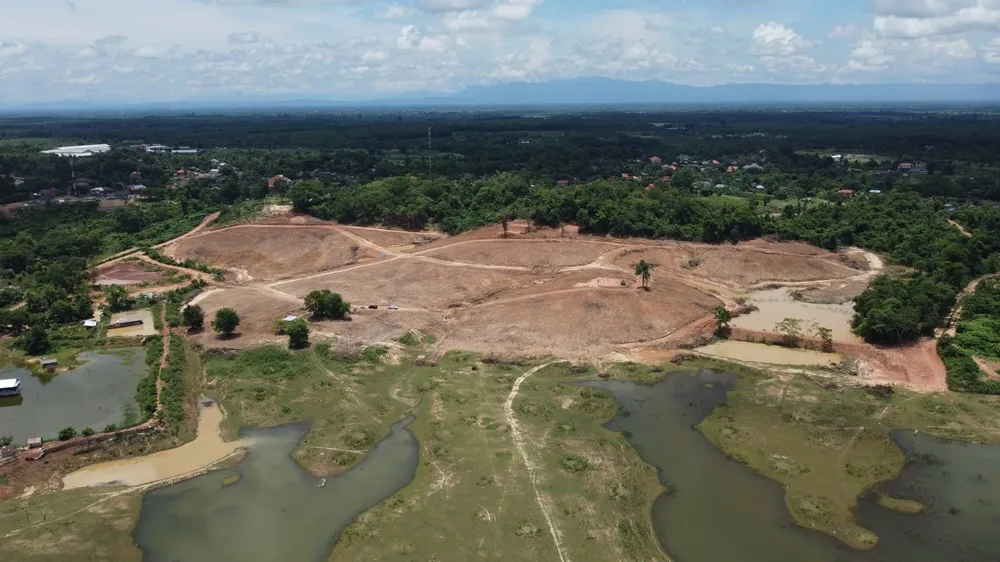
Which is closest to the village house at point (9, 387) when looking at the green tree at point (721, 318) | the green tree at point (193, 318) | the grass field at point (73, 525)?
the green tree at point (193, 318)

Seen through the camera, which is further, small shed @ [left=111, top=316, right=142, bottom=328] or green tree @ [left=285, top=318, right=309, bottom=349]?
small shed @ [left=111, top=316, right=142, bottom=328]

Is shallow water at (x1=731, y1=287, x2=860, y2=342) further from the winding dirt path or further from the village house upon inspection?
the village house

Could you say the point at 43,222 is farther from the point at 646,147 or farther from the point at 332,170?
the point at 646,147

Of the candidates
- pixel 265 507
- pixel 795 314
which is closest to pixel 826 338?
pixel 795 314

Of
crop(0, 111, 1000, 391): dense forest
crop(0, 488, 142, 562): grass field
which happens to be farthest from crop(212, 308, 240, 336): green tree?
crop(0, 488, 142, 562): grass field

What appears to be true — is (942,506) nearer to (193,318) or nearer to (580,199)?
(193,318)
